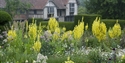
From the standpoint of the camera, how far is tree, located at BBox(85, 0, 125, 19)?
1687 inches

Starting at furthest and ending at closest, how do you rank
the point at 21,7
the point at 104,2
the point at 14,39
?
the point at 104,2 → the point at 21,7 → the point at 14,39

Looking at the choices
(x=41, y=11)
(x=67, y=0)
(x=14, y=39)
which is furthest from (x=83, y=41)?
(x=67, y=0)

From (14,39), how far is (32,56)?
1.47 metres

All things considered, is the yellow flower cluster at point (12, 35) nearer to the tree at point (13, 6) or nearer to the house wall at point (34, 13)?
the tree at point (13, 6)

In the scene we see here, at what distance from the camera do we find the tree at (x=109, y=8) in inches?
1687

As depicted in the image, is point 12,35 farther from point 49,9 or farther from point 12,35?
point 49,9

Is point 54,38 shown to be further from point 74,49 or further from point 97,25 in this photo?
point 97,25

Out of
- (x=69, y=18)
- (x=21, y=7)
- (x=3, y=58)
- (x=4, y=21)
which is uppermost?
(x=3, y=58)

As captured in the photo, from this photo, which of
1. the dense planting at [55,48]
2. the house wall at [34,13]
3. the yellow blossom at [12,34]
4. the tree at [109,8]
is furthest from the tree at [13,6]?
the yellow blossom at [12,34]

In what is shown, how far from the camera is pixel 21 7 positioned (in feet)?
118

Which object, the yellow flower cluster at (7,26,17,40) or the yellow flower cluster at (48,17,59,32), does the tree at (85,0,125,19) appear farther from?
the yellow flower cluster at (7,26,17,40)

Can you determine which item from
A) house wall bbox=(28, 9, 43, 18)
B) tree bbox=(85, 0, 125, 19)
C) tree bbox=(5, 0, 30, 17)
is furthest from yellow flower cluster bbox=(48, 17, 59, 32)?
house wall bbox=(28, 9, 43, 18)

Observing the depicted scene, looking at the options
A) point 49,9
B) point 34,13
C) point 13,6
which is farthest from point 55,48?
point 49,9

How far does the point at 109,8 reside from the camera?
142ft
